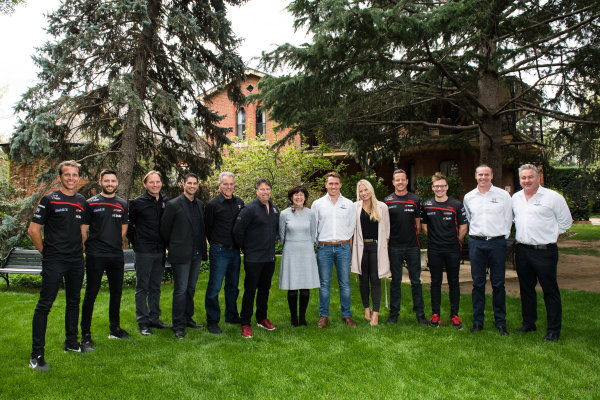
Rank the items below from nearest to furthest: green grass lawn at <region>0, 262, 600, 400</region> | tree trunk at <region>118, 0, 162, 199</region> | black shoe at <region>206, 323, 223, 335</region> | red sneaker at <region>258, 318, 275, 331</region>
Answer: green grass lawn at <region>0, 262, 600, 400</region> → black shoe at <region>206, 323, 223, 335</region> → red sneaker at <region>258, 318, 275, 331</region> → tree trunk at <region>118, 0, 162, 199</region>

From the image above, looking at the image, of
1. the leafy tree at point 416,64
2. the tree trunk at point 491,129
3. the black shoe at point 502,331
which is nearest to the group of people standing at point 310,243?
the black shoe at point 502,331

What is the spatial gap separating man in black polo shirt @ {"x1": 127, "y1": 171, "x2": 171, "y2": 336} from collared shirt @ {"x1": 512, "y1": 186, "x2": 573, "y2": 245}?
462cm

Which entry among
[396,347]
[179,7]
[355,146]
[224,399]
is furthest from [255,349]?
[179,7]

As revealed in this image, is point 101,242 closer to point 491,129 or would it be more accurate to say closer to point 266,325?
point 266,325

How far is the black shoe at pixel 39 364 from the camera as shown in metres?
3.95

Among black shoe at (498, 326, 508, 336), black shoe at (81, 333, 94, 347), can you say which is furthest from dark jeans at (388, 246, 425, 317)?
black shoe at (81, 333, 94, 347)

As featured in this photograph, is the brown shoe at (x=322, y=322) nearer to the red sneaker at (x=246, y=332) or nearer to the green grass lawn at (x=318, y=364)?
the green grass lawn at (x=318, y=364)

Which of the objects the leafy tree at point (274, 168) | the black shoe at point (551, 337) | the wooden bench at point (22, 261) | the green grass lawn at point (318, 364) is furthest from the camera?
the leafy tree at point (274, 168)

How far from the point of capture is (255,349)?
4598 millimetres

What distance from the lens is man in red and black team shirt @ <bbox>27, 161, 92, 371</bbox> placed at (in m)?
4.03

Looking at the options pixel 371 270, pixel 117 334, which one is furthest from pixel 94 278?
pixel 371 270

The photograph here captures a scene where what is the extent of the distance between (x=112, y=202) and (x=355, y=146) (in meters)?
7.97

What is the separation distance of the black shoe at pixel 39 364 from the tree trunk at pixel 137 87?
611 centimetres

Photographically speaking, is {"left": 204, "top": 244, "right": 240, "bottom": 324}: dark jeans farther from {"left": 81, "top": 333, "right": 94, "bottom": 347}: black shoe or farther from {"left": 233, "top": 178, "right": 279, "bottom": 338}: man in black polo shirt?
{"left": 81, "top": 333, "right": 94, "bottom": 347}: black shoe
